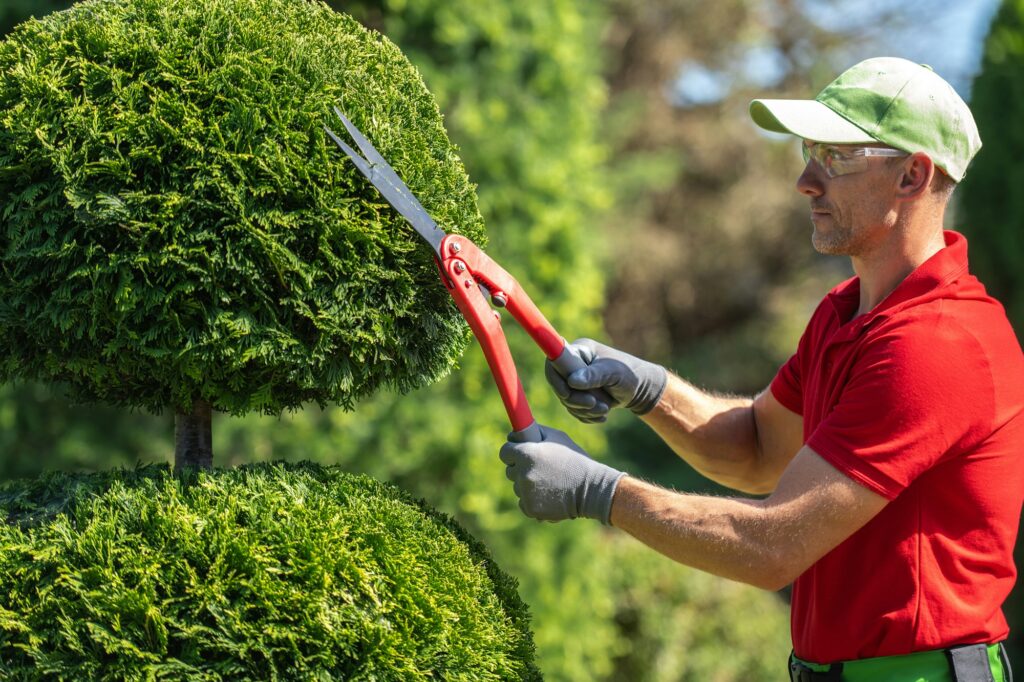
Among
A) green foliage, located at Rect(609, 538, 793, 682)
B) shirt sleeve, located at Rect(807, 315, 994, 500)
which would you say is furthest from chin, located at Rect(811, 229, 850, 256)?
green foliage, located at Rect(609, 538, 793, 682)

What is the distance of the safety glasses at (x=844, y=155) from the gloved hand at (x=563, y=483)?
3.20ft

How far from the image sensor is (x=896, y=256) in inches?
103

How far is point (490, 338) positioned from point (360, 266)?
14.5 inches

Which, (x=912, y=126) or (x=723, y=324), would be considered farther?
(x=723, y=324)

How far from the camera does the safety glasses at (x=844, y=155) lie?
2.55 m

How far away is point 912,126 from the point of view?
252 centimetres

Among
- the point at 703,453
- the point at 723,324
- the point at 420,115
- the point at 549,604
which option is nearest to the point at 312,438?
the point at 549,604

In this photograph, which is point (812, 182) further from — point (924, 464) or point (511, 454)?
point (511, 454)

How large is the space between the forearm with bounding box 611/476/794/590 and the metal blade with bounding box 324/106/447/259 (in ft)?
2.58

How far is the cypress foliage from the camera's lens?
7258 millimetres

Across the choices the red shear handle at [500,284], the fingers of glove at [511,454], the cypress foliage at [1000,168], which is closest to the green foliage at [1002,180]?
the cypress foliage at [1000,168]

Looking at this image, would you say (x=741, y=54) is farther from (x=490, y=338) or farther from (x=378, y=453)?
(x=490, y=338)

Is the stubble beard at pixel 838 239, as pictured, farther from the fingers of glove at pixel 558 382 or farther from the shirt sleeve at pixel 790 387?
the fingers of glove at pixel 558 382

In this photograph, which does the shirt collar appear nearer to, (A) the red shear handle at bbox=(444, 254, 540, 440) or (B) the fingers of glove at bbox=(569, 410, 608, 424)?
(B) the fingers of glove at bbox=(569, 410, 608, 424)
